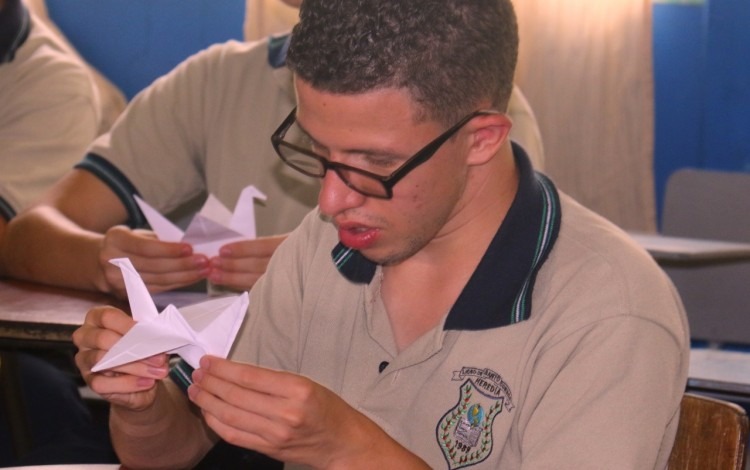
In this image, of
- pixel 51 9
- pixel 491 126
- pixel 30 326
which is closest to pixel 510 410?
pixel 491 126

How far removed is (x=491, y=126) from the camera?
148 centimetres

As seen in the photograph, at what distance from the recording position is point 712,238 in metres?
3.65

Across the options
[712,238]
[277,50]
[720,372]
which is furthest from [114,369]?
[712,238]

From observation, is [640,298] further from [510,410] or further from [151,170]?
[151,170]

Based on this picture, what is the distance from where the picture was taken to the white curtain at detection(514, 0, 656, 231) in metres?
4.11

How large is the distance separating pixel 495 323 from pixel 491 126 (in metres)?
0.26

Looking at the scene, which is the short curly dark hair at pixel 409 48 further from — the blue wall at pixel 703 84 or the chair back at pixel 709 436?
the blue wall at pixel 703 84

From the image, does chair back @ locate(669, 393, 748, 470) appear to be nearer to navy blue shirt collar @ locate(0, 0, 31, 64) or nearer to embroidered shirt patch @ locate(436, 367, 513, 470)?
embroidered shirt patch @ locate(436, 367, 513, 470)

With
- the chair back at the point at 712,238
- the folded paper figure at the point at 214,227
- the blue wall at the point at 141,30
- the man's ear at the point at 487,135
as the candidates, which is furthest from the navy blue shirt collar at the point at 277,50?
the blue wall at the point at 141,30

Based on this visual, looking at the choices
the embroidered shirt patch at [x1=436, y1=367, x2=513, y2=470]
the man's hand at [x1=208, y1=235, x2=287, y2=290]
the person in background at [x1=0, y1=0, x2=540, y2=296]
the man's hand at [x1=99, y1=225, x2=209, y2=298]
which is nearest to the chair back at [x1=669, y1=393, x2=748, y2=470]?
the embroidered shirt patch at [x1=436, y1=367, x2=513, y2=470]

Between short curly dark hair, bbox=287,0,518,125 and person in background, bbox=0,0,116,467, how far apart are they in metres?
→ 1.33

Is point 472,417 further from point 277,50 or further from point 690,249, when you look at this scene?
point 690,249

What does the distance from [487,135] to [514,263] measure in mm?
176

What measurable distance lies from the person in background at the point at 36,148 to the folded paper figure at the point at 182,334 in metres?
1.10
